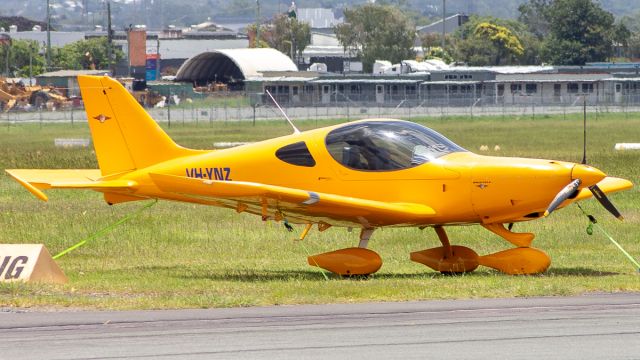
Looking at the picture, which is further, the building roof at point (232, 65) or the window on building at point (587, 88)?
the building roof at point (232, 65)

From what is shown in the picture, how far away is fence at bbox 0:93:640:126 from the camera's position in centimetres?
8188

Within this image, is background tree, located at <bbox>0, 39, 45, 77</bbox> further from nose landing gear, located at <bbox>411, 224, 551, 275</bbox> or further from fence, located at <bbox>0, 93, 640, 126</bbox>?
nose landing gear, located at <bbox>411, 224, 551, 275</bbox>

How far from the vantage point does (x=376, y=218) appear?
15836 millimetres

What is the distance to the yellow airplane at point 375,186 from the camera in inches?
602

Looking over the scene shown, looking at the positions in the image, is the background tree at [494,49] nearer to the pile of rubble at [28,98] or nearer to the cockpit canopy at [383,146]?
the pile of rubble at [28,98]

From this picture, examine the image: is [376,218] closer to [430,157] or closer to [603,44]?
[430,157]

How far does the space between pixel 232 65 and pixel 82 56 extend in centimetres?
2630

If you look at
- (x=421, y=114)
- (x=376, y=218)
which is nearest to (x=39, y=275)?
(x=376, y=218)

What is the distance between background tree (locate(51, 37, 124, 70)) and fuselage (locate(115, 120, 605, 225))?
12507cm

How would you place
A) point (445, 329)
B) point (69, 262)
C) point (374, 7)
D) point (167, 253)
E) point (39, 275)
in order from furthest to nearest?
point (374, 7) < point (167, 253) < point (69, 262) < point (39, 275) < point (445, 329)

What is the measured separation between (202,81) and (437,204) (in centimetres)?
11258

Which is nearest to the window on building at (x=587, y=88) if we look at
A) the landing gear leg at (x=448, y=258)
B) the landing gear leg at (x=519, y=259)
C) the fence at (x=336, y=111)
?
the fence at (x=336, y=111)

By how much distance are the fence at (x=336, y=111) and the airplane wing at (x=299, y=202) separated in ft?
196

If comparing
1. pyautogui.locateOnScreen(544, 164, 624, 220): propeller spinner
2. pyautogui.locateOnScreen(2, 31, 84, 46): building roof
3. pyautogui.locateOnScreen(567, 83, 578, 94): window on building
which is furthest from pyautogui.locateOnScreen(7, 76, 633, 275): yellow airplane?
pyautogui.locateOnScreen(2, 31, 84, 46): building roof
